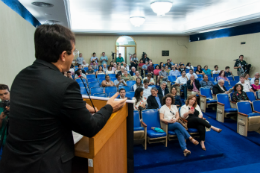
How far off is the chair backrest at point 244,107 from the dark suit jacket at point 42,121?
15.1ft

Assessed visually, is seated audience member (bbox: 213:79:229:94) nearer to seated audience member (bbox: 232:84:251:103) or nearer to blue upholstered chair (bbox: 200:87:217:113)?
blue upholstered chair (bbox: 200:87:217:113)

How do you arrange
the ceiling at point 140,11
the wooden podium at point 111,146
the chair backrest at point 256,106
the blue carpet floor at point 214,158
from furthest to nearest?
the ceiling at point 140,11
the chair backrest at point 256,106
the blue carpet floor at point 214,158
the wooden podium at point 111,146

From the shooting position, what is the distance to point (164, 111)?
148 inches

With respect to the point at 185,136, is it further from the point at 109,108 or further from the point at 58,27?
the point at 58,27

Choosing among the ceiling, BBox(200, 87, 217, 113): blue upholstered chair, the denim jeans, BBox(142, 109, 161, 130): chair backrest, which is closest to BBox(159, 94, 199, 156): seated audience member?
the denim jeans

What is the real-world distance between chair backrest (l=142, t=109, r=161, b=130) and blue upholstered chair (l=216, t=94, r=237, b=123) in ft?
6.99

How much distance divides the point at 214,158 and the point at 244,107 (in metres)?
1.91

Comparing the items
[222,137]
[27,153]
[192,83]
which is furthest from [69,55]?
[192,83]

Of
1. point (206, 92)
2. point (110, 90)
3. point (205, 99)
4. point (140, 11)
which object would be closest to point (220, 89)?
point (206, 92)

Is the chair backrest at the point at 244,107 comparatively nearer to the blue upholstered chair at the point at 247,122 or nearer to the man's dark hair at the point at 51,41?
the blue upholstered chair at the point at 247,122

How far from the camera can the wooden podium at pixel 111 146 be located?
865 millimetres

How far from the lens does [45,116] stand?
752 mm

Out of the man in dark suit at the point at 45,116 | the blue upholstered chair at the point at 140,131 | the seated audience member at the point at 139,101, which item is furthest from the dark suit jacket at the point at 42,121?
the seated audience member at the point at 139,101

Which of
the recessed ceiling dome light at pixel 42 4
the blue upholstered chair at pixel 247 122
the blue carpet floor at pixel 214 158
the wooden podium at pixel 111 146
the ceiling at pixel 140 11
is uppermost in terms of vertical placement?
the ceiling at pixel 140 11
